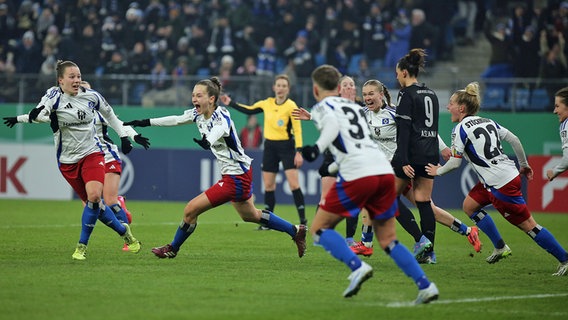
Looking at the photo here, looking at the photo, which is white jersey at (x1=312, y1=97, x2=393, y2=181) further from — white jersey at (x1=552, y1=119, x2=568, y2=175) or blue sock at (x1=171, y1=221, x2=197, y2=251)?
blue sock at (x1=171, y1=221, x2=197, y2=251)

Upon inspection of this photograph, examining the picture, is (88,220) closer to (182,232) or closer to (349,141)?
(182,232)

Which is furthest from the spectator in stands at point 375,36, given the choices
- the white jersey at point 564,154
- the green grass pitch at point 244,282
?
the white jersey at point 564,154

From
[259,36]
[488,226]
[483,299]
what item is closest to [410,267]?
[483,299]

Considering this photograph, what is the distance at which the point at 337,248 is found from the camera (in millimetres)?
8297

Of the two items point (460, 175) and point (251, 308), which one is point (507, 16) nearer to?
point (460, 175)

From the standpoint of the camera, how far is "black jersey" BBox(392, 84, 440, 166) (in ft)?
36.1

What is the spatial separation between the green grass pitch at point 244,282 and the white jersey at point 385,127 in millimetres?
1415

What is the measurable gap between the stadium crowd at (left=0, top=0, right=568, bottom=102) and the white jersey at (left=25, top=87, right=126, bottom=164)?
36.8ft

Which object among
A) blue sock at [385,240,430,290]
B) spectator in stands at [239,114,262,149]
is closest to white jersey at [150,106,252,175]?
blue sock at [385,240,430,290]

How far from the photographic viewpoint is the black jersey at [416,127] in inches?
433

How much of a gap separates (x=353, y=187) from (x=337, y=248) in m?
0.54

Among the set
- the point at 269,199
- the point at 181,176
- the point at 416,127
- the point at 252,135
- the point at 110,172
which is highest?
the point at 416,127

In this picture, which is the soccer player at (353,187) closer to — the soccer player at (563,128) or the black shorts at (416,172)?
the black shorts at (416,172)

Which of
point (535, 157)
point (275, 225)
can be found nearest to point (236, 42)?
point (535, 157)
